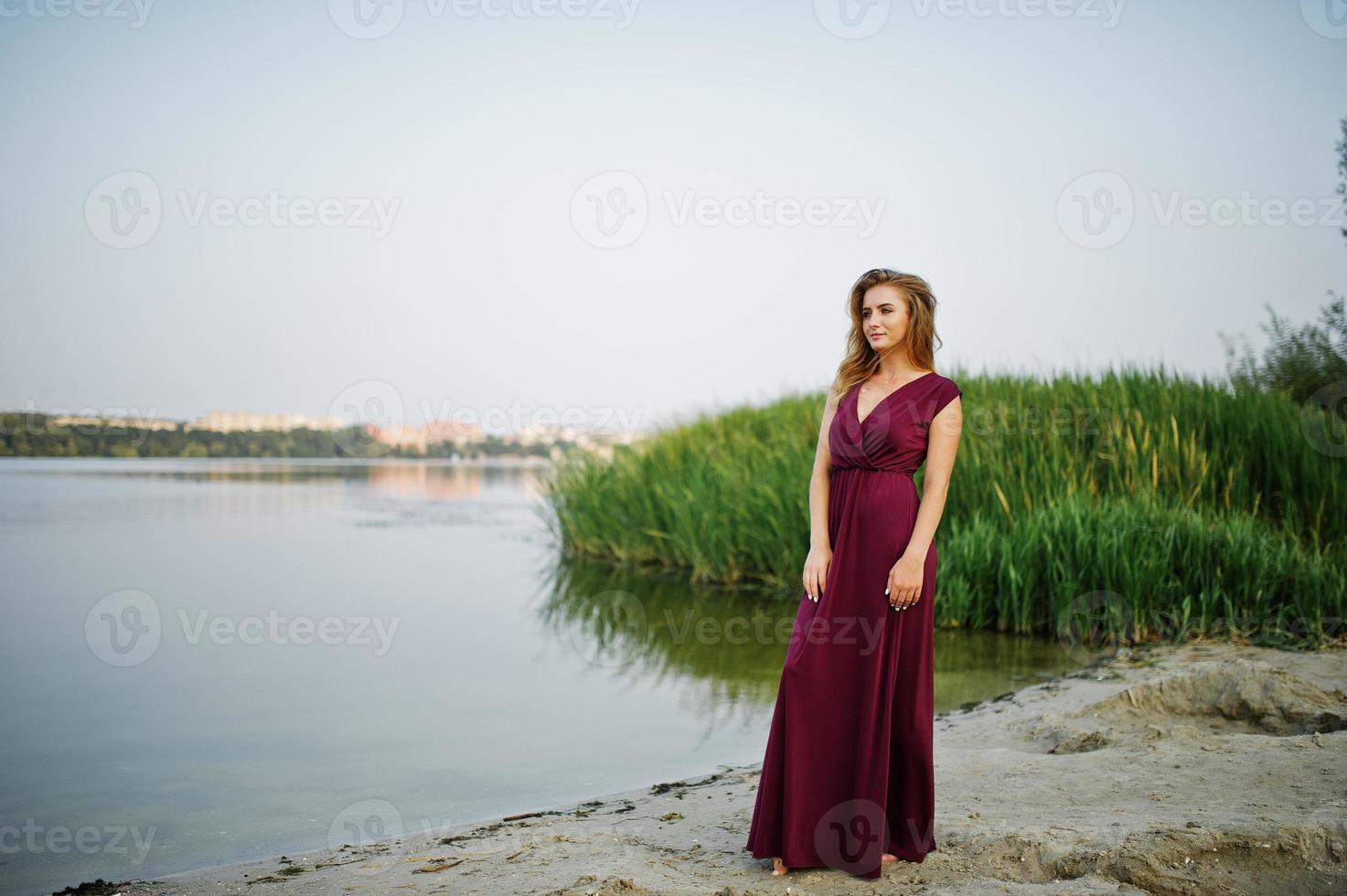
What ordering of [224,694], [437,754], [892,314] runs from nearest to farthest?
[892,314] → [437,754] → [224,694]

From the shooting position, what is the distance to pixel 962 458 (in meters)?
9.16

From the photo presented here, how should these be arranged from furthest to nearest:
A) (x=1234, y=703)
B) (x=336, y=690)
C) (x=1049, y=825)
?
(x=336, y=690)
(x=1234, y=703)
(x=1049, y=825)

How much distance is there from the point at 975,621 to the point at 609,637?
305 cm

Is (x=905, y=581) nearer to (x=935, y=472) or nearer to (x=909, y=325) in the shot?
(x=935, y=472)

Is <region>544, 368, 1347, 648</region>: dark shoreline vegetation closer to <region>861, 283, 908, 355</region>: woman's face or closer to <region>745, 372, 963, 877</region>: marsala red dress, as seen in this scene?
<region>745, 372, 963, 877</region>: marsala red dress

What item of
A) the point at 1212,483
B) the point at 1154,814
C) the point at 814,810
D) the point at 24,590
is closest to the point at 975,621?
the point at 1212,483

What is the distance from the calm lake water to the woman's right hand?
Result: 75.8 inches

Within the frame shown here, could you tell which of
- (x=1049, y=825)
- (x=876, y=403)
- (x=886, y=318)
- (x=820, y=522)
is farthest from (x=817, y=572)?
(x=1049, y=825)

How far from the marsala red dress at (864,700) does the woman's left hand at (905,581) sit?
1.8 inches

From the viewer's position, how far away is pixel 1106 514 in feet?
25.1

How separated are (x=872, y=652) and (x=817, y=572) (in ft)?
1.02

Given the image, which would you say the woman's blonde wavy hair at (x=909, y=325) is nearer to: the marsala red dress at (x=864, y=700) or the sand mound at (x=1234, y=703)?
the marsala red dress at (x=864, y=700)

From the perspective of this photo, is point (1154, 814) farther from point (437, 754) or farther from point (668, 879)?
point (437, 754)

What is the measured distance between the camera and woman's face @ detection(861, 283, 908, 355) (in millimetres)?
3096
